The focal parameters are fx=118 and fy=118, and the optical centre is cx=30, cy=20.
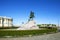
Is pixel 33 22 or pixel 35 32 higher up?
pixel 33 22

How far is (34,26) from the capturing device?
31312 millimetres

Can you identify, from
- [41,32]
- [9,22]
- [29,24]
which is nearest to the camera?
[41,32]

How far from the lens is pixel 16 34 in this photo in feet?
76.6

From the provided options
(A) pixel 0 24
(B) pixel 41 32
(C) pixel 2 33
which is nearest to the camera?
(C) pixel 2 33

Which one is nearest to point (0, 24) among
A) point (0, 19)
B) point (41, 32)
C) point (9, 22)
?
point (0, 19)

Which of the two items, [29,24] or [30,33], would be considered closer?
[30,33]

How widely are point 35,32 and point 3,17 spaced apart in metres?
45.3

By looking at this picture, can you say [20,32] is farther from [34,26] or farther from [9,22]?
[9,22]

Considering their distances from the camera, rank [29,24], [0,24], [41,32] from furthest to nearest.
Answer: [0,24]
[29,24]
[41,32]

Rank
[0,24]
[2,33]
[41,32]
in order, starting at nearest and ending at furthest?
[2,33]
[41,32]
[0,24]

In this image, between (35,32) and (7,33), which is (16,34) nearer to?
(7,33)

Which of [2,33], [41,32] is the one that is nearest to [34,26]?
[41,32]

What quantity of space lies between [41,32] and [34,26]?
4052 mm

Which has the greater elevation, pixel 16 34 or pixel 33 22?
pixel 33 22
